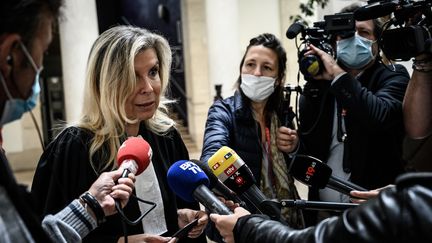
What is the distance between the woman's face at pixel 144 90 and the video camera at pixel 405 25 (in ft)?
2.70

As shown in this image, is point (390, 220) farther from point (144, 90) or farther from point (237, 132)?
point (237, 132)

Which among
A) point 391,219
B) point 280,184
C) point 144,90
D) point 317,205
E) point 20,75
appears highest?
point 20,75

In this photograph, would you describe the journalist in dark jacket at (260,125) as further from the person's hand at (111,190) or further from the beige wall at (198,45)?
the beige wall at (198,45)

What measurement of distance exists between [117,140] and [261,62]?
3.03 ft

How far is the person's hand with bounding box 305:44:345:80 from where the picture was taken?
7.29ft

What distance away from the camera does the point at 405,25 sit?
77.3 inches

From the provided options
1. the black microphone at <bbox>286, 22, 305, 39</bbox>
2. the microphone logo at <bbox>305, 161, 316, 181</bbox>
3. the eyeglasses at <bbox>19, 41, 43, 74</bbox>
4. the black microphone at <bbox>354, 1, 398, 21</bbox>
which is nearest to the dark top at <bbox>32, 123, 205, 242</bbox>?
the microphone logo at <bbox>305, 161, 316, 181</bbox>

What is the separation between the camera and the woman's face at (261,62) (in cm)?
248

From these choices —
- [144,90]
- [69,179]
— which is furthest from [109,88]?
[69,179]

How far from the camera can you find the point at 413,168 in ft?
7.29

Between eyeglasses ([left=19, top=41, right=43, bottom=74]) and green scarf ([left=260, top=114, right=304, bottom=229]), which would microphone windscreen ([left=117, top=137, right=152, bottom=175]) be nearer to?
eyeglasses ([left=19, top=41, right=43, bottom=74])

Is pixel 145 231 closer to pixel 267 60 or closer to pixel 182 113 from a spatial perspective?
pixel 267 60

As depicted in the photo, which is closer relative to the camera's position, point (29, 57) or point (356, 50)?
point (29, 57)

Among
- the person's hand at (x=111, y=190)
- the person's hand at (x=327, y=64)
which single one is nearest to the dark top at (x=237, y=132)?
the person's hand at (x=327, y=64)
